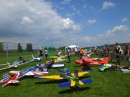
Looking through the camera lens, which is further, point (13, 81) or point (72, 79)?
point (13, 81)

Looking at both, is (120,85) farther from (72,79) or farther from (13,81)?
(13,81)

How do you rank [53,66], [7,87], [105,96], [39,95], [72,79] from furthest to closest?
[53,66], [7,87], [72,79], [39,95], [105,96]

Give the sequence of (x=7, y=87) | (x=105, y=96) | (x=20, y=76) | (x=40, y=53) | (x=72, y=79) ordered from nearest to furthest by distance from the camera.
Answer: (x=105, y=96) → (x=72, y=79) → (x=7, y=87) → (x=20, y=76) → (x=40, y=53)

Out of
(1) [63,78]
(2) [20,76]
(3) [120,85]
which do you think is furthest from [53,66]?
(3) [120,85]

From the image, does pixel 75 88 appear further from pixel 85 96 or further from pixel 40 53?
pixel 40 53

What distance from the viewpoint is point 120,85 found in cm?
857

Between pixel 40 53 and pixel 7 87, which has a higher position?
pixel 40 53

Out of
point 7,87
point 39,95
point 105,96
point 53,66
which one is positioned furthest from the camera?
point 53,66

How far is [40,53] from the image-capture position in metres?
25.6

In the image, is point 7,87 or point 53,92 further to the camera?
point 7,87

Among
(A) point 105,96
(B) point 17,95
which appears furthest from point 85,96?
(B) point 17,95

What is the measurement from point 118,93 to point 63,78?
13.0ft

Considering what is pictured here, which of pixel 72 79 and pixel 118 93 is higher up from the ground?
pixel 72 79

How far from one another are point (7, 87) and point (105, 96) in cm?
703
